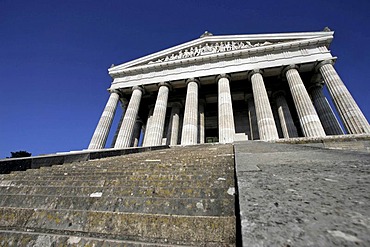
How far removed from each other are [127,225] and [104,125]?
13579 mm

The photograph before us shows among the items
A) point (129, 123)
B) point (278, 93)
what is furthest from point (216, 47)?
→ point (129, 123)

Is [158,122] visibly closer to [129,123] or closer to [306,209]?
[129,123]

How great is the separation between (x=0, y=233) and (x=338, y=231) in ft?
9.14

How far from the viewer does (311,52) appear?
12.8m

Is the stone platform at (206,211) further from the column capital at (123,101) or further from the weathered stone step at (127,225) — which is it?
the column capital at (123,101)

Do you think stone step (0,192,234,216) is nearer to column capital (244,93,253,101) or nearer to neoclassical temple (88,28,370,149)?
neoclassical temple (88,28,370,149)

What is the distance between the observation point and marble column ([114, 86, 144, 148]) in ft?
42.5

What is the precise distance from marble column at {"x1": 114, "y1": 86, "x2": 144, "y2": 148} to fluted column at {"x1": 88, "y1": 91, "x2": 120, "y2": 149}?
1128 mm

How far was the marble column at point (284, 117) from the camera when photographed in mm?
13344

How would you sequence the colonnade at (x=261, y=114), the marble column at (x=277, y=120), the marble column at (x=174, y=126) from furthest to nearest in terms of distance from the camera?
the marble column at (x=174, y=126)
the marble column at (x=277, y=120)
the colonnade at (x=261, y=114)

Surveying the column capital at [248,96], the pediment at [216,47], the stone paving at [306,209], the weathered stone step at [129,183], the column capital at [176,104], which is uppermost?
the pediment at [216,47]

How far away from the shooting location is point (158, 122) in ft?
43.6

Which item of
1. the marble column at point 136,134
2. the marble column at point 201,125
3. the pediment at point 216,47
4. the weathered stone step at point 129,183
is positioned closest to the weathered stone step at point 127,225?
the weathered stone step at point 129,183

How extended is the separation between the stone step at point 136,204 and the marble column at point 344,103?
12.4 meters
